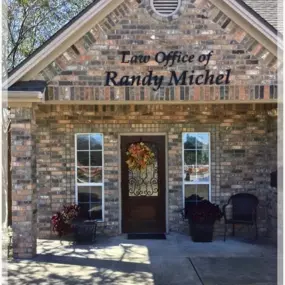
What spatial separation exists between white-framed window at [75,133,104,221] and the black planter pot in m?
2.24

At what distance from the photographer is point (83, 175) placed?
34.2 feet

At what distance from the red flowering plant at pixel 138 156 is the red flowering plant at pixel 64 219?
5.53 ft

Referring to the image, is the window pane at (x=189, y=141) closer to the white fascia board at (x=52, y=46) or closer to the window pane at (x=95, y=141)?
the window pane at (x=95, y=141)

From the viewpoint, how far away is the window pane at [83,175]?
1040 cm

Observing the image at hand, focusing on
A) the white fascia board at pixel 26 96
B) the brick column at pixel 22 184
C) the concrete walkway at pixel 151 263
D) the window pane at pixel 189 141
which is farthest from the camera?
the window pane at pixel 189 141

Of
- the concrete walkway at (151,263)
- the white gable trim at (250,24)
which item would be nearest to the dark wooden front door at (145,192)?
the concrete walkway at (151,263)

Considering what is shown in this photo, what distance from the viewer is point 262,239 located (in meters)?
10.0

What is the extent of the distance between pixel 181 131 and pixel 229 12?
320 centimetres

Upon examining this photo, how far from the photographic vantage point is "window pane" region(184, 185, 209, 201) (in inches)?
412

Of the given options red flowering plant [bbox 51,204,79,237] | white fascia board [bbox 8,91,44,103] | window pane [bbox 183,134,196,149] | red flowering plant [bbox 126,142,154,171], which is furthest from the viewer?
window pane [bbox 183,134,196,149]

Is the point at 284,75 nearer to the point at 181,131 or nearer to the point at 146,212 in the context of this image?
the point at 181,131

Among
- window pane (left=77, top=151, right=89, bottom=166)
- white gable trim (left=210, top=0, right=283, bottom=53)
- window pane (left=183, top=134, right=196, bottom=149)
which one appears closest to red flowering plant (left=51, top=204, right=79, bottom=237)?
window pane (left=77, top=151, right=89, bottom=166)

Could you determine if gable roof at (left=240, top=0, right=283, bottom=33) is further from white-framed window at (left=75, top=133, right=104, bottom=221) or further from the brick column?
the brick column

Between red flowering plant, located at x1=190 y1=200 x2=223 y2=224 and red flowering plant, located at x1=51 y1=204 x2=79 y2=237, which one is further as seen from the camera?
red flowering plant, located at x1=51 y1=204 x2=79 y2=237
